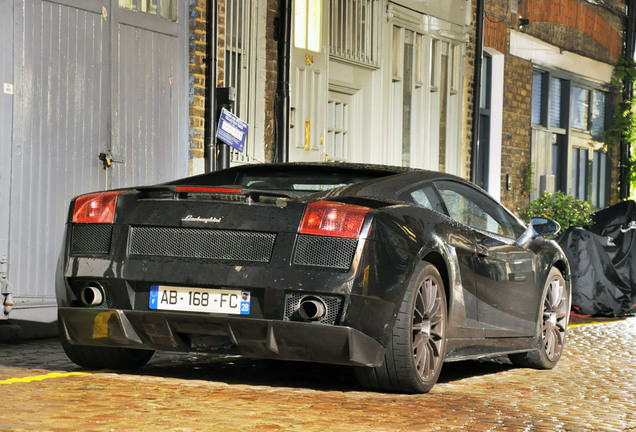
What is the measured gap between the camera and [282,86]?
14.1 metres

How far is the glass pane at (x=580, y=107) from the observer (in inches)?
915

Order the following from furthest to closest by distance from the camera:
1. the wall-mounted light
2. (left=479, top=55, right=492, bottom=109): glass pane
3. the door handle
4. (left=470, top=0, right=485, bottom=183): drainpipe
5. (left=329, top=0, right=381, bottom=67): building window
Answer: the wall-mounted light → (left=479, top=55, right=492, bottom=109): glass pane → (left=470, top=0, right=485, bottom=183): drainpipe → (left=329, top=0, right=381, bottom=67): building window → the door handle

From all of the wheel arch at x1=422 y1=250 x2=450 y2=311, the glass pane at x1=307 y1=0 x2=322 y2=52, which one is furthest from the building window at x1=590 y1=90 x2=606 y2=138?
the wheel arch at x1=422 y1=250 x2=450 y2=311

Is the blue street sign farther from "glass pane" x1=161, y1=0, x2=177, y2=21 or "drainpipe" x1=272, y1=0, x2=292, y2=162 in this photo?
"glass pane" x1=161, y1=0, x2=177, y2=21

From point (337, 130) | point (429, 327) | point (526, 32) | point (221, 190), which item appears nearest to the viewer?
point (221, 190)

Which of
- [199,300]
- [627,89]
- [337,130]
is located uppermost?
[627,89]

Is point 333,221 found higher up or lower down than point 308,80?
lower down

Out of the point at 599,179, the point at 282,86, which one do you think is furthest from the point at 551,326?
the point at 599,179

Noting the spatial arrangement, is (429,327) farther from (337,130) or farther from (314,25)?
(337,130)

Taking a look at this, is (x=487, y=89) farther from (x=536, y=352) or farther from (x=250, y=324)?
(x=250, y=324)

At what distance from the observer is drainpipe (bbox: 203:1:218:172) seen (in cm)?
1278

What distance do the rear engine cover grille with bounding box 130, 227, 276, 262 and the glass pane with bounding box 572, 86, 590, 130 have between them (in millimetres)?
17409

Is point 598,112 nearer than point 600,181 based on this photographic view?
Yes

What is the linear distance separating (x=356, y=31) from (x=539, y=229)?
7.74 meters
